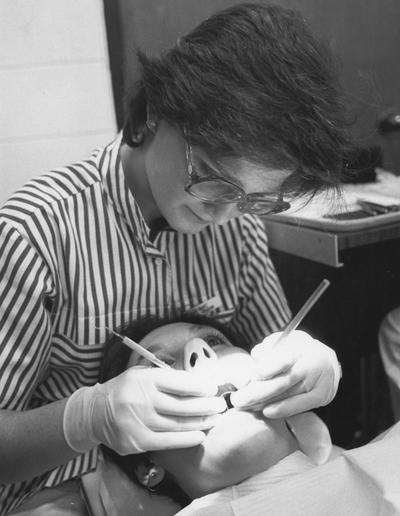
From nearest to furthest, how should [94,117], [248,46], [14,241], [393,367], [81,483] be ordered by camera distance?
[248,46]
[14,241]
[81,483]
[393,367]
[94,117]

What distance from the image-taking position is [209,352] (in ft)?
4.20

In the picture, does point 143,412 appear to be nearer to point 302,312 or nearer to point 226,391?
point 226,391

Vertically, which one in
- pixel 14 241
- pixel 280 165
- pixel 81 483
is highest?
pixel 280 165

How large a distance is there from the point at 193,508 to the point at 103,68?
1444mm

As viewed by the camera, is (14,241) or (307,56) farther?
(14,241)

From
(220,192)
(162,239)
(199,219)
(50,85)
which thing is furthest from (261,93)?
(50,85)

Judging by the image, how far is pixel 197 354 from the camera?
1271 mm

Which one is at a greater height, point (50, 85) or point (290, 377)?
point (50, 85)

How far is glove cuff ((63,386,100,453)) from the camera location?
45.5 inches

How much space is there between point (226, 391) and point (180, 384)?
0.15 meters

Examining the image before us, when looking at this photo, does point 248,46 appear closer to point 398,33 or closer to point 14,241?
point 14,241

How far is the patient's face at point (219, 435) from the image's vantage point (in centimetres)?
118

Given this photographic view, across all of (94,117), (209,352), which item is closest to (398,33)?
(94,117)

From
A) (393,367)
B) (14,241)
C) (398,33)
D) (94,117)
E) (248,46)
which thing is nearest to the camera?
(248,46)
